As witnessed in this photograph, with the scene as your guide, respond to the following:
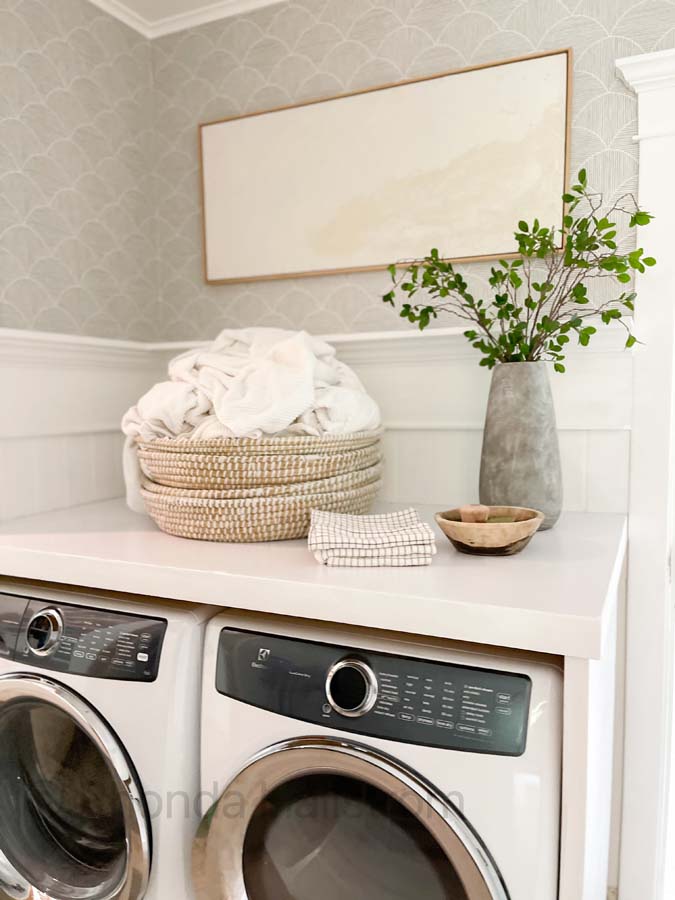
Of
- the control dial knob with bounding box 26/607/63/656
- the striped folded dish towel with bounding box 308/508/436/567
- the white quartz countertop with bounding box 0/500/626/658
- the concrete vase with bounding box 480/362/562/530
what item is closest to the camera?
the white quartz countertop with bounding box 0/500/626/658

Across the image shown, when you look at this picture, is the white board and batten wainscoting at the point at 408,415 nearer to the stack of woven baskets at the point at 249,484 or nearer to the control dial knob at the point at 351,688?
the stack of woven baskets at the point at 249,484

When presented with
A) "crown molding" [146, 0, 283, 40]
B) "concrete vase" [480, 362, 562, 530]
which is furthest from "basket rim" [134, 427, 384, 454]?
→ "crown molding" [146, 0, 283, 40]

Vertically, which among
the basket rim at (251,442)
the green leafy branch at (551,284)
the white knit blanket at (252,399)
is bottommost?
the basket rim at (251,442)

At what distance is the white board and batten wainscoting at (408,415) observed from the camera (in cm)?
140

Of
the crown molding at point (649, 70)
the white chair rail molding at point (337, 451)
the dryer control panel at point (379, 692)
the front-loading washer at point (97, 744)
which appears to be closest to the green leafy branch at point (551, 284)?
the white chair rail molding at point (337, 451)

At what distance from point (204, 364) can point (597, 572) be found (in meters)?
0.77

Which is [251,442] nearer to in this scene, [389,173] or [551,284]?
[551,284]

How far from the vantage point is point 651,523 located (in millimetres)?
1371

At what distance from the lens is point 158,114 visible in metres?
1.86

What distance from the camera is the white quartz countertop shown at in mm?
818

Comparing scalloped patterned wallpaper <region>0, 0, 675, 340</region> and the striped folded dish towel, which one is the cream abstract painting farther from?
the striped folded dish towel

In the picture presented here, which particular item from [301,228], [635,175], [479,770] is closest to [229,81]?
[301,228]

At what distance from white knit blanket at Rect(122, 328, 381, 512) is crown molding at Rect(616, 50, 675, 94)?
2.58ft

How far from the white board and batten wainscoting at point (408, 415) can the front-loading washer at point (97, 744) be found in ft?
1.39
